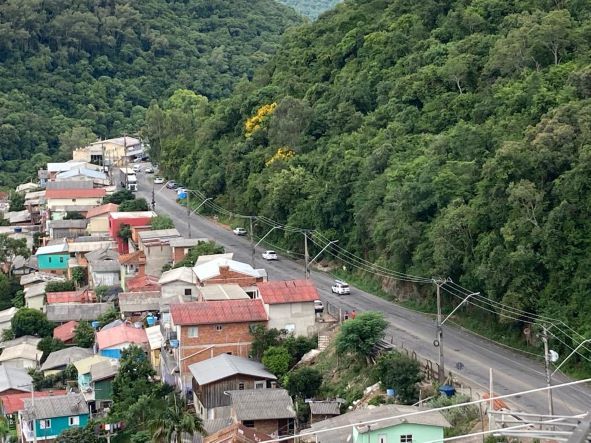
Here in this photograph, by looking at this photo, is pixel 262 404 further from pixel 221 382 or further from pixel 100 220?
pixel 100 220

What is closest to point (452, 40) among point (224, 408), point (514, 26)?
point (514, 26)

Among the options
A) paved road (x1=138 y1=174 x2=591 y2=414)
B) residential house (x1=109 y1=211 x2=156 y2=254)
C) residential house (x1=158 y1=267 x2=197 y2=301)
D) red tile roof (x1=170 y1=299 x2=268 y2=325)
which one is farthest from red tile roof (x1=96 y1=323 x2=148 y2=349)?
residential house (x1=109 y1=211 x2=156 y2=254)

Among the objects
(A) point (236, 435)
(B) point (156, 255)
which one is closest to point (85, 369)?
(B) point (156, 255)

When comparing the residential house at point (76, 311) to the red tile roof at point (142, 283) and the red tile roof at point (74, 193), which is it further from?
the red tile roof at point (74, 193)

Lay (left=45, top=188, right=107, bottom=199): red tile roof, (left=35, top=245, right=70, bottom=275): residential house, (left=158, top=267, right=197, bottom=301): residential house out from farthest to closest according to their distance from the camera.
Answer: (left=45, top=188, right=107, bottom=199): red tile roof → (left=35, top=245, right=70, bottom=275): residential house → (left=158, top=267, right=197, bottom=301): residential house

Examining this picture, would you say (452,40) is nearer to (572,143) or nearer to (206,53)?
(572,143)

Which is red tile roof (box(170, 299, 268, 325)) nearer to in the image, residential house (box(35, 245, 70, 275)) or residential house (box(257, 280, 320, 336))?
residential house (box(257, 280, 320, 336))

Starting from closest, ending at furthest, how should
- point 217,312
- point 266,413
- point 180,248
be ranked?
1. point 266,413
2. point 217,312
3. point 180,248

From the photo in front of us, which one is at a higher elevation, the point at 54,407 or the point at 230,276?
the point at 230,276
